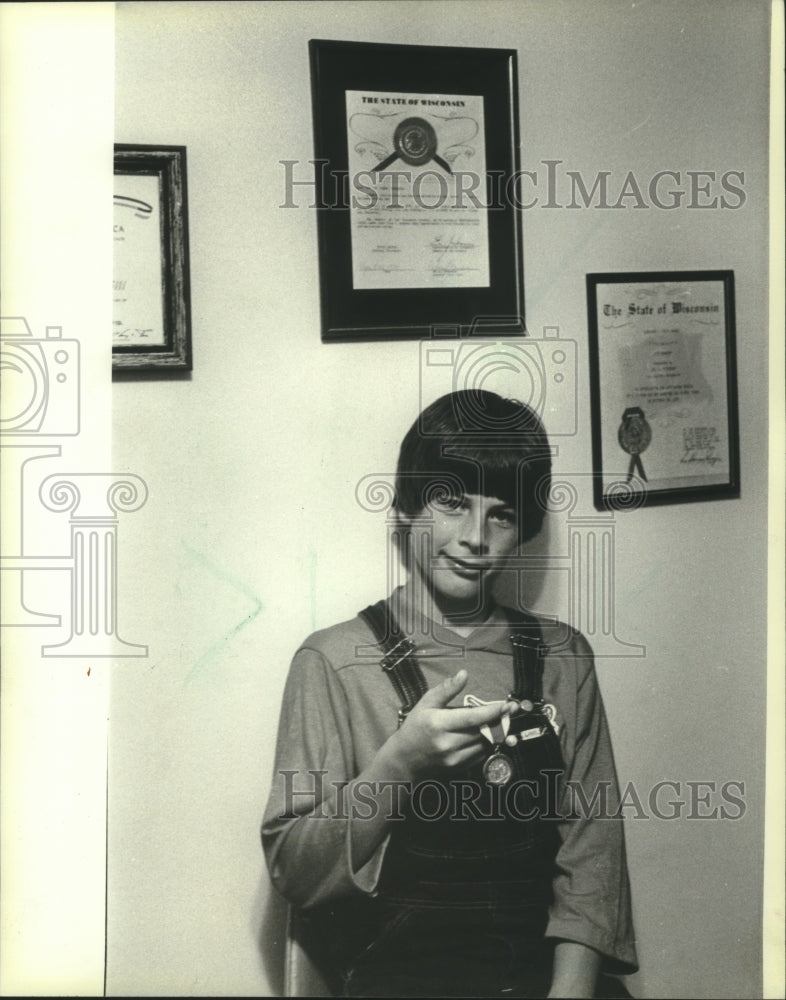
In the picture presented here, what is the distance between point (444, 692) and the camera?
1.23m

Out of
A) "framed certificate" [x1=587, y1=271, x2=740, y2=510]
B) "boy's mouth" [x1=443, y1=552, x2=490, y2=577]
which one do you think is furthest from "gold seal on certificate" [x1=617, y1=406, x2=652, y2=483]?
"boy's mouth" [x1=443, y1=552, x2=490, y2=577]

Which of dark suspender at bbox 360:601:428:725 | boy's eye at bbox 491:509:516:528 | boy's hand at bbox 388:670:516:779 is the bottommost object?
boy's hand at bbox 388:670:516:779

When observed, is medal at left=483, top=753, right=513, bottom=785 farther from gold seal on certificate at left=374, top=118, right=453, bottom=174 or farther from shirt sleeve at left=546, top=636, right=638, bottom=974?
gold seal on certificate at left=374, top=118, right=453, bottom=174

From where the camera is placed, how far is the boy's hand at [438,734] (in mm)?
1226

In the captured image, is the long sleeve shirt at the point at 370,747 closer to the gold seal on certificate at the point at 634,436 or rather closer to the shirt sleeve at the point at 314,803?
the shirt sleeve at the point at 314,803

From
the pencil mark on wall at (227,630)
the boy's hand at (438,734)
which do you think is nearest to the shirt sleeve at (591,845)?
the boy's hand at (438,734)

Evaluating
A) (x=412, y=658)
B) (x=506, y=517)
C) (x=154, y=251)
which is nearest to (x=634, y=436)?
(x=506, y=517)

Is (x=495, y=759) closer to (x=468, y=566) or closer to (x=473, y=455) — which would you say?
(x=468, y=566)

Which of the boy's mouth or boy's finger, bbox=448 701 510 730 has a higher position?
the boy's mouth

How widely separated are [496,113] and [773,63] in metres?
0.37

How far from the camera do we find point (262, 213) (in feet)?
3.99

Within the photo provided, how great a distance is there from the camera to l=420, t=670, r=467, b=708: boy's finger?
123cm

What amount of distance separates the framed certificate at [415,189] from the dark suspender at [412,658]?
1.14ft

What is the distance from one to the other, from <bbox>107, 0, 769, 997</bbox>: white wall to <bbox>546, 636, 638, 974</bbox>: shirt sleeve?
0.02 metres
